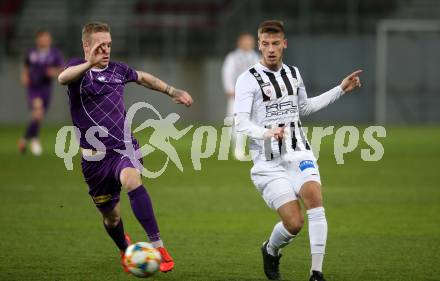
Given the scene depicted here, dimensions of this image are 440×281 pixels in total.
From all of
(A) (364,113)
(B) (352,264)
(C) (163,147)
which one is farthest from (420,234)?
(A) (364,113)

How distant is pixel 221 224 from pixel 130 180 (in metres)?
3.72

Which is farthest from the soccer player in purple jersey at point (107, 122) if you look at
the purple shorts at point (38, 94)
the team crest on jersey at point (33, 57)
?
the purple shorts at point (38, 94)

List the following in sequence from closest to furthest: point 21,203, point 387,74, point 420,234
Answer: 1. point 420,234
2. point 21,203
3. point 387,74

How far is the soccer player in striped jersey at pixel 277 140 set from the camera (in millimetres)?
8242

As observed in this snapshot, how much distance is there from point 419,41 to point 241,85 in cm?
2498

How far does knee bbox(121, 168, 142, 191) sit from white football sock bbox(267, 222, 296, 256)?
4.20 feet

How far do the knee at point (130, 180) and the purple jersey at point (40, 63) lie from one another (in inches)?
523

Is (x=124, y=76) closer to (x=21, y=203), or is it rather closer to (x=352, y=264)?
(x=352, y=264)

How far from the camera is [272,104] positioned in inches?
335

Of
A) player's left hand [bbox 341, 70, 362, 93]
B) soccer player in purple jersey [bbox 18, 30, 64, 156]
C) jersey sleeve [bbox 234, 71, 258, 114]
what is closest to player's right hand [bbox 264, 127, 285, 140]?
jersey sleeve [bbox 234, 71, 258, 114]

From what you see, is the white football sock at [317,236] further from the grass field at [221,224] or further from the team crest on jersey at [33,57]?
the team crest on jersey at [33,57]

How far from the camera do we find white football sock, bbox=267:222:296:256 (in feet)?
27.5

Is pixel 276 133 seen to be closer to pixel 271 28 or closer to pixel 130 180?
pixel 271 28

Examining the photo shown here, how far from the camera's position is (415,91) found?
32.3 m
